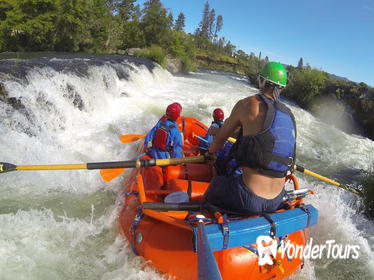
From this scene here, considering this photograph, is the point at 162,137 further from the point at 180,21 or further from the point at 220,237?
the point at 180,21

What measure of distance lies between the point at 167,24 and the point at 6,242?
110 feet

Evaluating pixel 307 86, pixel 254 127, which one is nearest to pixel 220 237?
pixel 254 127

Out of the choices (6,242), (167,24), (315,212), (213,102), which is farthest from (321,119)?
(167,24)

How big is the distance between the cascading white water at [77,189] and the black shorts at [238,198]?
1053 mm

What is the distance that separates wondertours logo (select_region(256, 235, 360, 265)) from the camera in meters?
2.64

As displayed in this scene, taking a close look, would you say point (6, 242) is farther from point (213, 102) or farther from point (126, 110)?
point (213, 102)

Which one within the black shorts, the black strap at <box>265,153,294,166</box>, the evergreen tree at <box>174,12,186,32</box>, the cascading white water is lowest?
the cascading white water

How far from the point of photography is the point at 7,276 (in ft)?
9.71

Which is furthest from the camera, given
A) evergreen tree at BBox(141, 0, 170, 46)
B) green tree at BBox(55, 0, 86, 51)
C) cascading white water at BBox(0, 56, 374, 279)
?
evergreen tree at BBox(141, 0, 170, 46)

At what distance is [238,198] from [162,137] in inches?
79.4

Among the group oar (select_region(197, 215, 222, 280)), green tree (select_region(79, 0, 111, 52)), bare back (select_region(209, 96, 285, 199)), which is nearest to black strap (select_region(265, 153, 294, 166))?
bare back (select_region(209, 96, 285, 199))

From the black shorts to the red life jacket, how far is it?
1.68m

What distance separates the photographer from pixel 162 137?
14.2ft

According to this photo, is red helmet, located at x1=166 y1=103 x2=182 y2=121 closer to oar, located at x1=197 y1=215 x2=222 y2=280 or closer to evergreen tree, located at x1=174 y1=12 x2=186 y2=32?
→ oar, located at x1=197 y1=215 x2=222 y2=280
